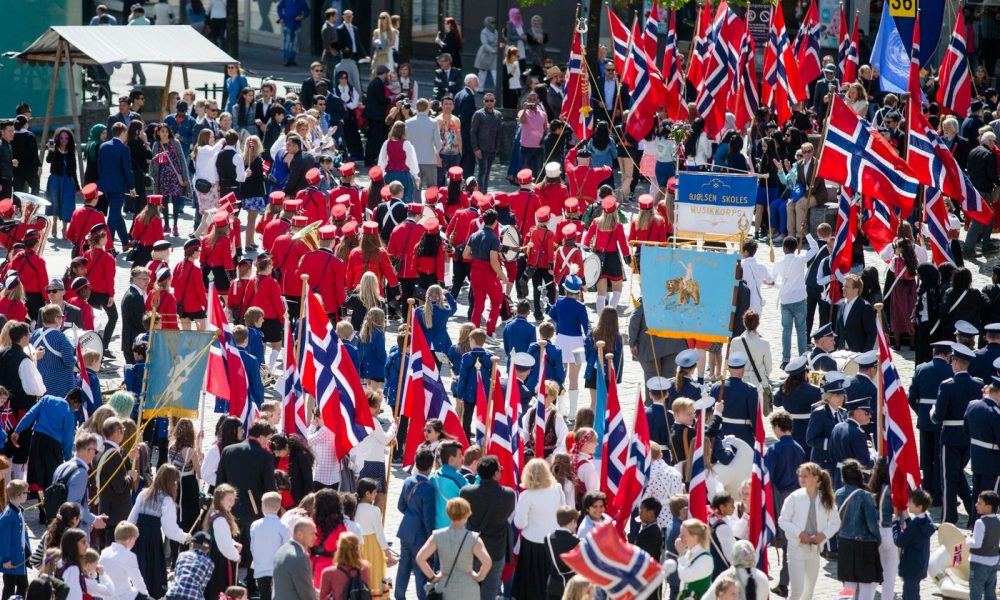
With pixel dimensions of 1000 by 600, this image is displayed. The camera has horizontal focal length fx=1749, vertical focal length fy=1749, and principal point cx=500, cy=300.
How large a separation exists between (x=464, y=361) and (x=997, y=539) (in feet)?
17.4

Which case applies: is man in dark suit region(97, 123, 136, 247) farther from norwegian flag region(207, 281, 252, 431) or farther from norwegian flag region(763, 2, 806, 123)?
norwegian flag region(763, 2, 806, 123)

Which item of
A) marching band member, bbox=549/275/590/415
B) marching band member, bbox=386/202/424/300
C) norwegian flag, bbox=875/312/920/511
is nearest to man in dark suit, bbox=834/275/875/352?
marching band member, bbox=549/275/590/415

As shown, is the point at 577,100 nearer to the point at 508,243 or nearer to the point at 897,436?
the point at 508,243

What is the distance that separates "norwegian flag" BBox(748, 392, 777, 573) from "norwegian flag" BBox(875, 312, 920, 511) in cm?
109

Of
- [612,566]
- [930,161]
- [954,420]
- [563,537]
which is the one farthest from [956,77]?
[612,566]

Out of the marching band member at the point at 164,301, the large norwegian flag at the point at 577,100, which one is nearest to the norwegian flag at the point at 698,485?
the marching band member at the point at 164,301

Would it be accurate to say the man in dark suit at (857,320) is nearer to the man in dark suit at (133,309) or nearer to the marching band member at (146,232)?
the man in dark suit at (133,309)

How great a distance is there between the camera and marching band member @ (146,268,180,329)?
17781 mm

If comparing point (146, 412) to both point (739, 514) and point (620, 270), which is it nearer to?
point (739, 514)

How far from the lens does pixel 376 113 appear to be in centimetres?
2928

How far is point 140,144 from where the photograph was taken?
24.5 meters

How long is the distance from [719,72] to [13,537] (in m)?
17.0

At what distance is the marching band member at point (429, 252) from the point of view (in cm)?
2048

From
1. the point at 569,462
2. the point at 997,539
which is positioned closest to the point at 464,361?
the point at 569,462
